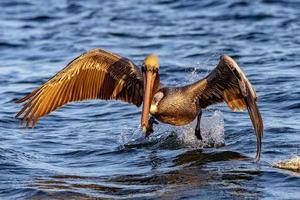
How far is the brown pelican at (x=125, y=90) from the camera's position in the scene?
10266mm

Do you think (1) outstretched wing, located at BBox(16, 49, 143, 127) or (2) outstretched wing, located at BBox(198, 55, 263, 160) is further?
(1) outstretched wing, located at BBox(16, 49, 143, 127)

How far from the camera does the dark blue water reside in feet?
29.8

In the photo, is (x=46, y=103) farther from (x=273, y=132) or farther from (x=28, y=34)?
(x=28, y=34)

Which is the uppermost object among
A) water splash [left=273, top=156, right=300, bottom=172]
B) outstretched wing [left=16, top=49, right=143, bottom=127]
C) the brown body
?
outstretched wing [left=16, top=49, right=143, bottom=127]

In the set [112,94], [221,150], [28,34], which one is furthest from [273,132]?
[28,34]

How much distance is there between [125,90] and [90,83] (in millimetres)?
531

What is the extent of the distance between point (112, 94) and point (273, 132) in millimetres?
2461

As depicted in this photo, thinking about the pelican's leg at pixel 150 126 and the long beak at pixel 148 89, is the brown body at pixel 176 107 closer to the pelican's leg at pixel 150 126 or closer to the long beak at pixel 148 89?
the pelican's leg at pixel 150 126

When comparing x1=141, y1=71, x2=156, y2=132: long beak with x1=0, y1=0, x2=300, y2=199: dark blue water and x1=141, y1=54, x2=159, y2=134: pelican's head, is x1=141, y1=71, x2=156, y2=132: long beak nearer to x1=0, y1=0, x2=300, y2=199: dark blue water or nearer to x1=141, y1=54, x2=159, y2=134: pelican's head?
x1=141, y1=54, x2=159, y2=134: pelican's head

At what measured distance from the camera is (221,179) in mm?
9086

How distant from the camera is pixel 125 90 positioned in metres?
11.1

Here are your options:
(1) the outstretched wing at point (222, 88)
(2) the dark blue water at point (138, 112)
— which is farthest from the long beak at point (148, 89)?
(1) the outstretched wing at point (222, 88)

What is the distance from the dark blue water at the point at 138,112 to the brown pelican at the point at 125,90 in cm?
62

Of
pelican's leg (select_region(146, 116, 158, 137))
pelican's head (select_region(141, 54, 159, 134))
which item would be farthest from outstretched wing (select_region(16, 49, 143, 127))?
pelican's head (select_region(141, 54, 159, 134))
